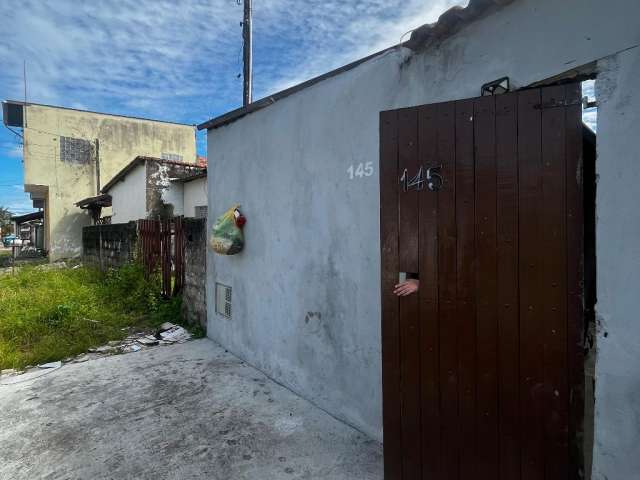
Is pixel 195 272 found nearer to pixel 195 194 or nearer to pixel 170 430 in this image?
pixel 170 430

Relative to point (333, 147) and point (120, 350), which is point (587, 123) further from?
point (120, 350)

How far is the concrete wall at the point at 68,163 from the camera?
16.0 metres

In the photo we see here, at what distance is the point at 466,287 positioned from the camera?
1.86m

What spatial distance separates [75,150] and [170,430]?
59.4ft

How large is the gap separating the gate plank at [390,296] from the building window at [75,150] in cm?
1906

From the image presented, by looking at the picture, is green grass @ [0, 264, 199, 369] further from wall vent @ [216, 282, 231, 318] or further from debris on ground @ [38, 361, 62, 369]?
wall vent @ [216, 282, 231, 318]

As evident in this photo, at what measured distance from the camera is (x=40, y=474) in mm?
2457

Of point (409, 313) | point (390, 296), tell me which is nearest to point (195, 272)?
point (390, 296)

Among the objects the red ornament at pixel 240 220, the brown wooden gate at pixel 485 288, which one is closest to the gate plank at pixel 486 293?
the brown wooden gate at pixel 485 288

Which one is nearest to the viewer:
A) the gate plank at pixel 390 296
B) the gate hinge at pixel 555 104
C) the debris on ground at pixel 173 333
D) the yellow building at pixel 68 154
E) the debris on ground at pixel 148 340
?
the gate hinge at pixel 555 104

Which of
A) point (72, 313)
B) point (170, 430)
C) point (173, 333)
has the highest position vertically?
point (72, 313)

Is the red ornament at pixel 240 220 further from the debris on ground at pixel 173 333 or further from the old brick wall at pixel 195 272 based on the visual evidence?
the debris on ground at pixel 173 333

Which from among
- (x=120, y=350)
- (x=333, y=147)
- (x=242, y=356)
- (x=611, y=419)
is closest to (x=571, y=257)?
(x=611, y=419)

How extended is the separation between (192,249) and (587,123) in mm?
5258
